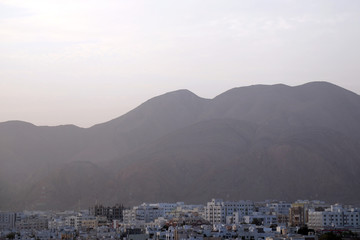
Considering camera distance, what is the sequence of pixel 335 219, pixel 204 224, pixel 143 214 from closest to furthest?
1. pixel 204 224
2. pixel 335 219
3. pixel 143 214

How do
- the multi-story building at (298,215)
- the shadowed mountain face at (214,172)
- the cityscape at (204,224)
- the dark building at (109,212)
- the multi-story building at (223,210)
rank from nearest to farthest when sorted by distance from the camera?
the cityscape at (204,224) < the multi-story building at (298,215) < the multi-story building at (223,210) < the dark building at (109,212) < the shadowed mountain face at (214,172)

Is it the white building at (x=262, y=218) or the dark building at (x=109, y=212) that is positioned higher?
the dark building at (x=109, y=212)

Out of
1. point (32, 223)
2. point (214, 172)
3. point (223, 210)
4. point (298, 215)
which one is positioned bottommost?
point (32, 223)

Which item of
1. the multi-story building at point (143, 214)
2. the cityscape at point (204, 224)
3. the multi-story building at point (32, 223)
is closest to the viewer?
the cityscape at point (204, 224)

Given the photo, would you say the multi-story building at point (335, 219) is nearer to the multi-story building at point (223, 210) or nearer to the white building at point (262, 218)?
the white building at point (262, 218)

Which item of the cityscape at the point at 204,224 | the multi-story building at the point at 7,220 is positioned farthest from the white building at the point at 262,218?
the multi-story building at the point at 7,220

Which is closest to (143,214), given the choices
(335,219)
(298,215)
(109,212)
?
(109,212)

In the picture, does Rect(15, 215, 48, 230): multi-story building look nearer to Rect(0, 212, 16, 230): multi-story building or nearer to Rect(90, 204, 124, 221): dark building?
Rect(0, 212, 16, 230): multi-story building

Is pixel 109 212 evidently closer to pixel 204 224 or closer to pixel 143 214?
pixel 143 214

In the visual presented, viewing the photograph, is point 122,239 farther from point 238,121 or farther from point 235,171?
point 238,121
